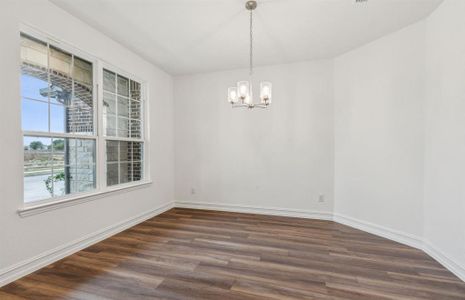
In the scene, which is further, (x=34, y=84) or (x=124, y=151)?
(x=124, y=151)

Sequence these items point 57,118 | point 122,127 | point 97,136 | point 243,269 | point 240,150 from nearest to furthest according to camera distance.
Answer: point 243,269
point 57,118
point 97,136
point 122,127
point 240,150

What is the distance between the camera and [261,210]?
4156mm

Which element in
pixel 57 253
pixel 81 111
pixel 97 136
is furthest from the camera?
pixel 97 136

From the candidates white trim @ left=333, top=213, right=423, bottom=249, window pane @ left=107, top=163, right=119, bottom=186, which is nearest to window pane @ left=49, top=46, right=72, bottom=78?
window pane @ left=107, top=163, right=119, bottom=186

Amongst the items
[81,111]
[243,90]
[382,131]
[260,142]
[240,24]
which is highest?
[240,24]

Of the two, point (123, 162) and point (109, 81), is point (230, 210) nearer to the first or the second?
point (123, 162)

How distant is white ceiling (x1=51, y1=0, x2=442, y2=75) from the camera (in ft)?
7.88

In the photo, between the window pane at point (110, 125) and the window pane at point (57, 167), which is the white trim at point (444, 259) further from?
the window pane at point (110, 125)

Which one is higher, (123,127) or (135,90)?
(135,90)

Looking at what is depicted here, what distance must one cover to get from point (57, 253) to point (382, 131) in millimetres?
4361

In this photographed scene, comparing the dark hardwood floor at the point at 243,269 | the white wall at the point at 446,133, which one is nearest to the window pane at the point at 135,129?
the dark hardwood floor at the point at 243,269

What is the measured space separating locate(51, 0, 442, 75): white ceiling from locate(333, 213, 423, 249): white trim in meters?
2.71

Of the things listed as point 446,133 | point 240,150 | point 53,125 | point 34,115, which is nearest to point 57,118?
point 53,125

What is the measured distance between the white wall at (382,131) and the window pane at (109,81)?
11.9 ft
